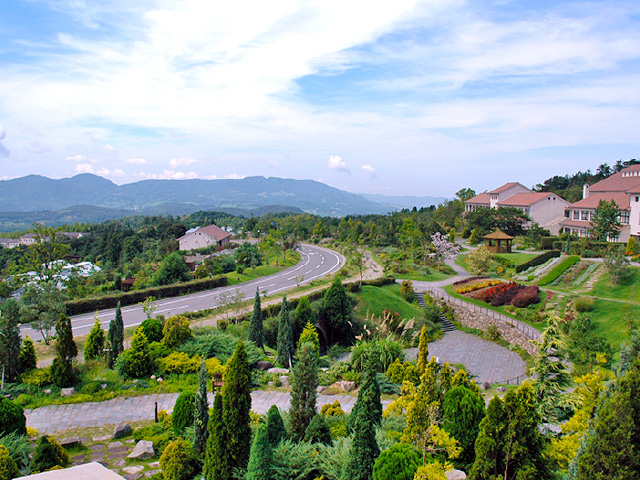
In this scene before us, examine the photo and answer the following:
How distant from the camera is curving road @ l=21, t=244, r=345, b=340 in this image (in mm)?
19725

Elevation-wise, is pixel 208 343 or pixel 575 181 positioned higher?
pixel 575 181

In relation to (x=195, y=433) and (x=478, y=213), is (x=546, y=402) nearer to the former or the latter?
(x=195, y=433)

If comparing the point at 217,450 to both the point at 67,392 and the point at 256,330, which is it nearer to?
the point at 67,392

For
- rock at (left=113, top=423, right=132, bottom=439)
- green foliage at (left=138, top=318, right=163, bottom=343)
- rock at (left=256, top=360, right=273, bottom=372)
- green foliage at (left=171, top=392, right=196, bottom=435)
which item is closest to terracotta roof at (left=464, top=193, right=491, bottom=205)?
rock at (left=256, top=360, right=273, bottom=372)

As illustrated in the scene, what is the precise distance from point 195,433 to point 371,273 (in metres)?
26.8

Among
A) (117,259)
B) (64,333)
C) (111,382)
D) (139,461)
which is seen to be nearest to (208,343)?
(111,382)

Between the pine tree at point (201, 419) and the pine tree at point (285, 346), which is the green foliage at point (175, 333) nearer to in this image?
the pine tree at point (285, 346)

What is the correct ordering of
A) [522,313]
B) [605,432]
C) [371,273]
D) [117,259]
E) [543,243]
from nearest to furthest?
[605,432] < [522,313] < [371,273] < [543,243] < [117,259]

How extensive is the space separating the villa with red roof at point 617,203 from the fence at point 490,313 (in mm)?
20315

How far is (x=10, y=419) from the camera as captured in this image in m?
8.37

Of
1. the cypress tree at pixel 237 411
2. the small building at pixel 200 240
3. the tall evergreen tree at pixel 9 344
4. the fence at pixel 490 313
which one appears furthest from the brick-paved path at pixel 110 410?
the small building at pixel 200 240

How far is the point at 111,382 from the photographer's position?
497 inches

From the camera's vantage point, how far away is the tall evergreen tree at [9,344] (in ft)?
39.0

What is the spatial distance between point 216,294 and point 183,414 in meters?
17.1
